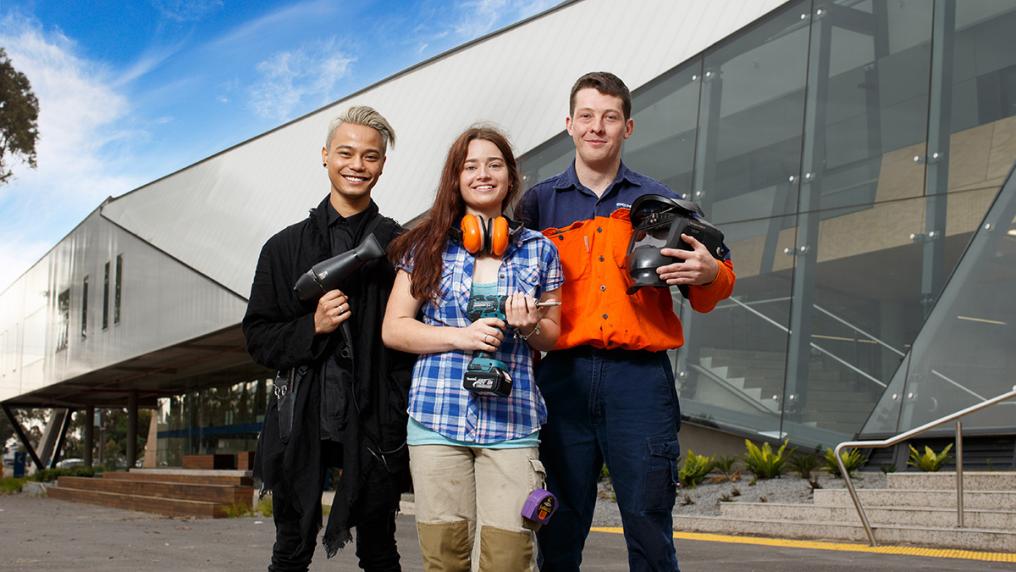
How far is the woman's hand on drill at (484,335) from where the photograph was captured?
2596 millimetres

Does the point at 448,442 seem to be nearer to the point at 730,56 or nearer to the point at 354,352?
the point at 354,352

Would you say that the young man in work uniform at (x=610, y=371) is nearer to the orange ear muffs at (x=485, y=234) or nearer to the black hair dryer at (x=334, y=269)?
the orange ear muffs at (x=485, y=234)

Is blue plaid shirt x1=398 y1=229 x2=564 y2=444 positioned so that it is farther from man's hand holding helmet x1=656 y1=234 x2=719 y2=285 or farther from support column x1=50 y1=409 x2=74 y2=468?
support column x1=50 y1=409 x2=74 y2=468

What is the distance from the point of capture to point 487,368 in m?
2.59

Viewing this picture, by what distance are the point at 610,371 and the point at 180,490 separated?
13.6 metres

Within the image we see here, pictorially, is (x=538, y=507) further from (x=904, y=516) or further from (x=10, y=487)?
(x=10, y=487)

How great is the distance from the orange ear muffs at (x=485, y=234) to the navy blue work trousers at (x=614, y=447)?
16.5 inches

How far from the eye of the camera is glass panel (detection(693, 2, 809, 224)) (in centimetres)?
1105

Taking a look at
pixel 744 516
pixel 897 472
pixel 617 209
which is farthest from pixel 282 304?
pixel 897 472

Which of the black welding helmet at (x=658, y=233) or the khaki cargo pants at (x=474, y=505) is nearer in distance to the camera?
the khaki cargo pants at (x=474, y=505)

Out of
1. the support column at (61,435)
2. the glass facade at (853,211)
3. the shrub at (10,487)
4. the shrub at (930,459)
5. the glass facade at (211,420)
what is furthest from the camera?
the support column at (61,435)

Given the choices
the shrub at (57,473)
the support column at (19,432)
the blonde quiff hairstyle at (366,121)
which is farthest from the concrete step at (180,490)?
the support column at (19,432)

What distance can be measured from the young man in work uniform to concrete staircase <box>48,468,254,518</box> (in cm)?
1095

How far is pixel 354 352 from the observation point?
119 inches
